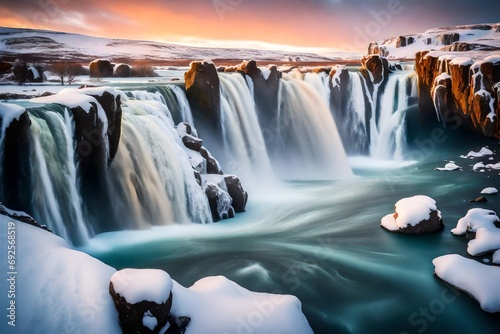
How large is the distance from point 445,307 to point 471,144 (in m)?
17.7

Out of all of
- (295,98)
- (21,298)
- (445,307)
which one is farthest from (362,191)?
(21,298)

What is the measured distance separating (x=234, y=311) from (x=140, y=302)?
134 centimetres

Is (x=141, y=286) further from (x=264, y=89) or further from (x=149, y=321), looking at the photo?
(x=264, y=89)

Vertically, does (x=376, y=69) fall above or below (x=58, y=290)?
above

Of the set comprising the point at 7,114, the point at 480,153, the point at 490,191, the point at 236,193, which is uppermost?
the point at 7,114

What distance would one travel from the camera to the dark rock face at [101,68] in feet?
87.0

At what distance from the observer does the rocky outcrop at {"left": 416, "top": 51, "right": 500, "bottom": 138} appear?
1953 cm

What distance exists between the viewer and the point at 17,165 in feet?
25.8

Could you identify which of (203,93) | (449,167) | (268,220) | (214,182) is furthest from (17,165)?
(449,167)

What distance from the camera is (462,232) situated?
9703 mm

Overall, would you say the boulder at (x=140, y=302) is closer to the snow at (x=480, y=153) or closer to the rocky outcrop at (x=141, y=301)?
the rocky outcrop at (x=141, y=301)

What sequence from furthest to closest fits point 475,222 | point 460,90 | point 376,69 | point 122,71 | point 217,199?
point 122,71, point 376,69, point 460,90, point 217,199, point 475,222

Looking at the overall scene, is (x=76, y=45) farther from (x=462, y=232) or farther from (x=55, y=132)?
(x=462, y=232)

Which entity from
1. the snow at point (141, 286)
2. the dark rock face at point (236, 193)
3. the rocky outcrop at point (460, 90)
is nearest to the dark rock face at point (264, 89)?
the dark rock face at point (236, 193)
